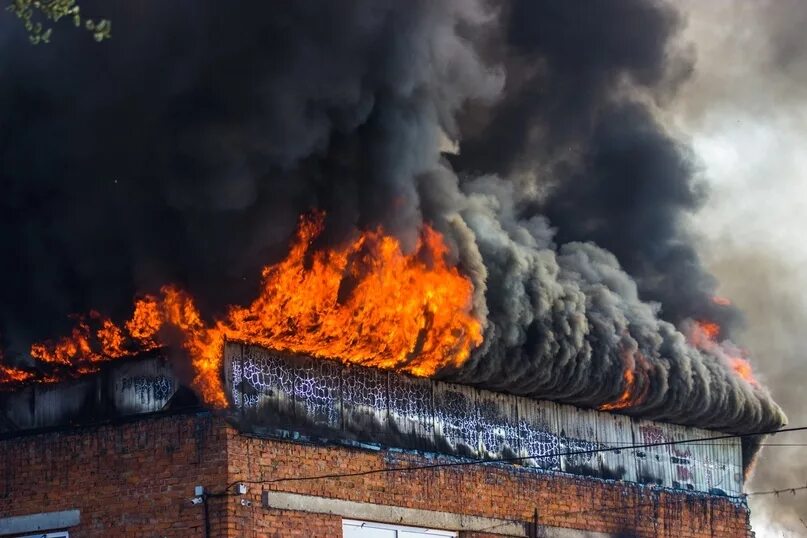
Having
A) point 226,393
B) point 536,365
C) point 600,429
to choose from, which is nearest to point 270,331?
point 226,393

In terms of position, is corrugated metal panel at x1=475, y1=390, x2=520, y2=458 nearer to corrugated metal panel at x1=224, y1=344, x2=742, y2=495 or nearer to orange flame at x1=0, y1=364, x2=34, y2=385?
corrugated metal panel at x1=224, y1=344, x2=742, y2=495

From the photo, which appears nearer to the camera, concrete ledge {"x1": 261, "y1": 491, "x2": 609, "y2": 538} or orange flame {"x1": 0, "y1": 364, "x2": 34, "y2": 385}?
concrete ledge {"x1": 261, "y1": 491, "x2": 609, "y2": 538}

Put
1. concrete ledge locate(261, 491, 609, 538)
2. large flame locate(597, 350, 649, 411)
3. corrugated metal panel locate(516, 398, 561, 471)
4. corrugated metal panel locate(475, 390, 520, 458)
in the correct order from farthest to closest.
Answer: large flame locate(597, 350, 649, 411), corrugated metal panel locate(516, 398, 561, 471), corrugated metal panel locate(475, 390, 520, 458), concrete ledge locate(261, 491, 609, 538)

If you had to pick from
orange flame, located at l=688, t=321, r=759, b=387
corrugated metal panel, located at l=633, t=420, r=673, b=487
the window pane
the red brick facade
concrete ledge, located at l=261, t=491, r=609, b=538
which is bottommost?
the window pane

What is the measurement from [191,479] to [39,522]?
9.17 feet

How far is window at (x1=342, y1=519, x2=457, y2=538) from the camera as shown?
2212 cm

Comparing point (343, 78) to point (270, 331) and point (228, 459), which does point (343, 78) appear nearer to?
point (270, 331)

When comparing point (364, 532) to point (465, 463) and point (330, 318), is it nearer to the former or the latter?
point (465, 463)

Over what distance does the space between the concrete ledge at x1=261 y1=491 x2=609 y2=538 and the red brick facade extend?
92 millimetres

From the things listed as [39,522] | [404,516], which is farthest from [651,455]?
[39,522]

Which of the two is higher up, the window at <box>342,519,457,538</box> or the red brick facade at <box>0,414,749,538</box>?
the red brick facade at <box>0,414,749,538</box>

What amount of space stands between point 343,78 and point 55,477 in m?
7.30

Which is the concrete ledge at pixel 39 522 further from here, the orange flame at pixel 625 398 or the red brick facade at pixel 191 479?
the orange flame at pixel 625 398

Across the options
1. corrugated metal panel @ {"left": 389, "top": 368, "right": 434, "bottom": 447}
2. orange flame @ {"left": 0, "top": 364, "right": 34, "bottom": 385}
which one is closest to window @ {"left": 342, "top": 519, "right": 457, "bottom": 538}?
corrugated metal panel @ {"left": 389, "top": 368, "right": 434, "bottom": 447}
